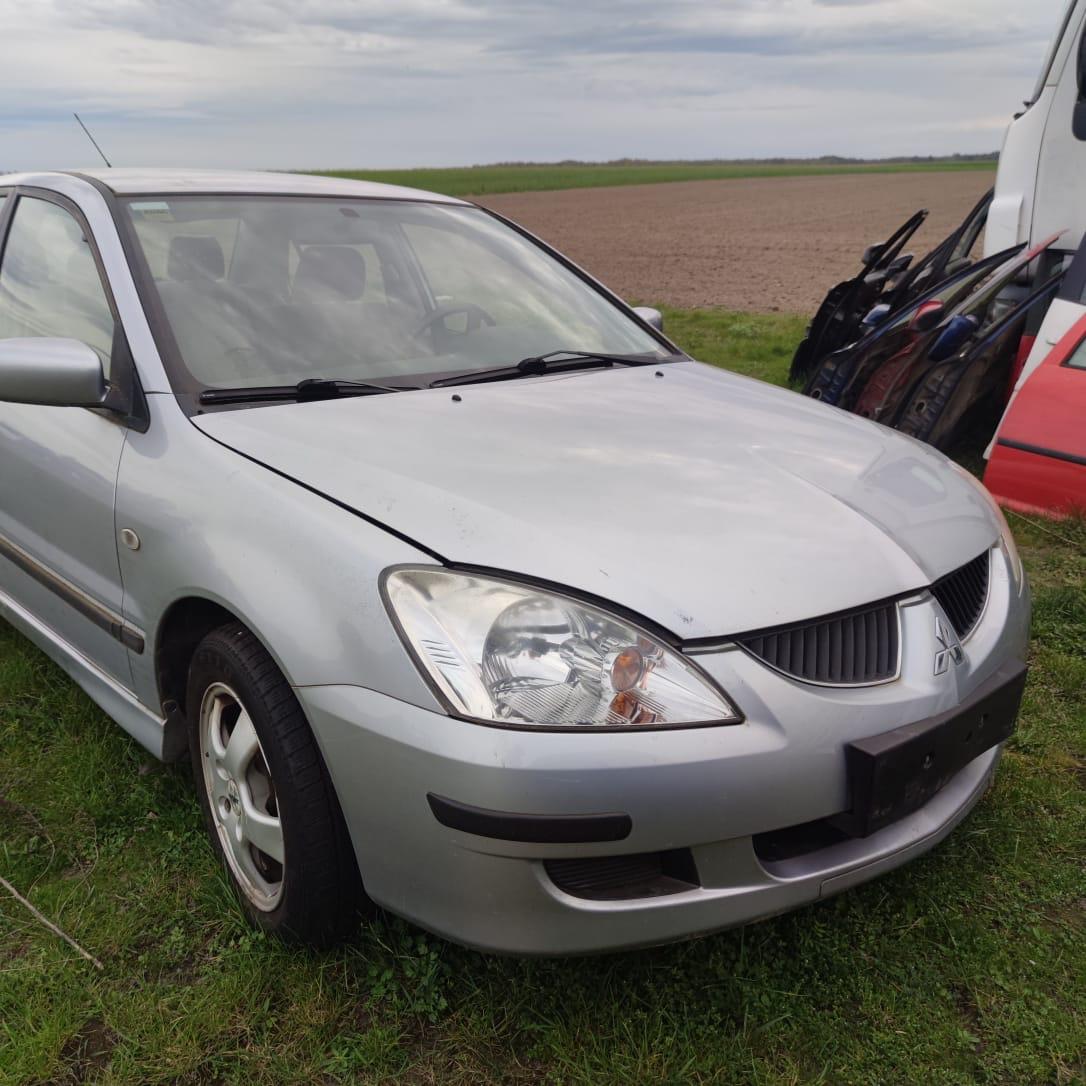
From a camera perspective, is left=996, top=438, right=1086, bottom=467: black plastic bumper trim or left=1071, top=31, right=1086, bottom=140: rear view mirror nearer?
left=996, top=438, right=1086, bottom=467: black plastic bumper trim

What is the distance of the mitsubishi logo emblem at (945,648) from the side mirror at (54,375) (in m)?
1.81

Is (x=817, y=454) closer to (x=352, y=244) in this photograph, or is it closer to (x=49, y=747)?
(x=352, y=244)

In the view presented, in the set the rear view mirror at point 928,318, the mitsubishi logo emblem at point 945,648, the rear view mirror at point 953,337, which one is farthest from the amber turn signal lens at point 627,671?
the rear view mirror at point 928,318

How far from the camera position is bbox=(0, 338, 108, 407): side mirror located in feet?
7.33

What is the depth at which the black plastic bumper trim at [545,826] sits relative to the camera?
1567mm

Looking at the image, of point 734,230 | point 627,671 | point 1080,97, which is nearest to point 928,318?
point 1080,97

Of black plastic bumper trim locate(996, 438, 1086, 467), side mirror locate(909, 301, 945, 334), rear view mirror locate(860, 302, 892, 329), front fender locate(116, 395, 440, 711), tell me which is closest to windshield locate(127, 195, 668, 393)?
front fender locate(116, 395, 440, 711)

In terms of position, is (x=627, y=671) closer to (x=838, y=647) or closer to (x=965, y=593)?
(x=838, y=647)

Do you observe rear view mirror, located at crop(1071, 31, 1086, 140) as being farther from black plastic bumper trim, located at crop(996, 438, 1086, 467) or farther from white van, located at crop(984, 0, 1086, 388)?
black plastic bumper trim, located at crop(996, 438, 1086, 467)

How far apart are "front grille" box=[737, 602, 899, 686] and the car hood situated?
0.10ft

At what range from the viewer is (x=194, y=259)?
2.59 m

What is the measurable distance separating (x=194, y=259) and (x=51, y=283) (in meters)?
0.55

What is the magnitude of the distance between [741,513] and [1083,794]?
1334 mm

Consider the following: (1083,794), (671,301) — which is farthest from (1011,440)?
(671,301)
